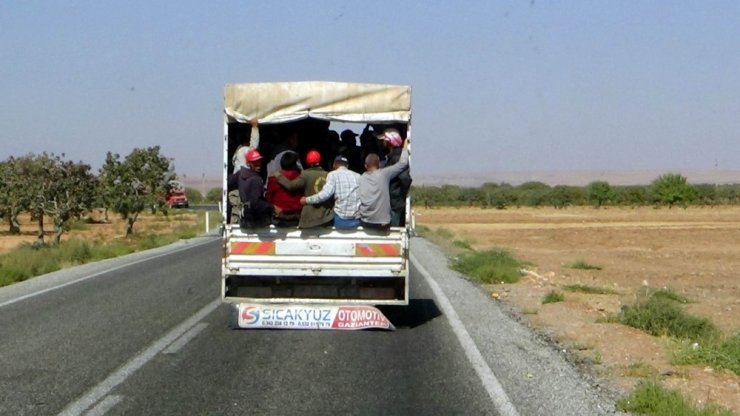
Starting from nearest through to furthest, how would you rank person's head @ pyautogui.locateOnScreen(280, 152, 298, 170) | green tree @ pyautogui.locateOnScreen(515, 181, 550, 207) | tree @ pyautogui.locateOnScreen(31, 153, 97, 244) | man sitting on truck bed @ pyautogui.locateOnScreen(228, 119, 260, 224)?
person's head @ pyautogui.locateOnScreen(280, 152, 298, 170), man sitting on truck bed @ pyautogui.locateOnScreen(228, 119, 260, 224), tree @ pyautogui.locateOnScreen(31, 153, 97, 244), green tree @ pyautogui.locateOnScreen(515, 181, 550, 207)

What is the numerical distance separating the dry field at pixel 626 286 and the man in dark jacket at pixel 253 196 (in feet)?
13.5

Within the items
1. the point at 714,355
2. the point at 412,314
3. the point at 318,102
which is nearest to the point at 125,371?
the point at 318,102

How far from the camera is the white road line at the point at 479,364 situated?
9023 mm

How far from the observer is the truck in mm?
13461

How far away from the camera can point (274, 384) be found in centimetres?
992

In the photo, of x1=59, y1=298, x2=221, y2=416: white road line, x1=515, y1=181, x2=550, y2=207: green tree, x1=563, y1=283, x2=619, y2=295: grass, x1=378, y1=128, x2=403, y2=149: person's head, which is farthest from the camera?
x1=515, y1=181, x2=550, y2=207: green tree

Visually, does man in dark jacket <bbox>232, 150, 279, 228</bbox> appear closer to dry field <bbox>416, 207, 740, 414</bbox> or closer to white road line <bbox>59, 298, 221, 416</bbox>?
white road line <bbox>59, 298, 221, 416</bbox>

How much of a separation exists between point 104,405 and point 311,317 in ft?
15.8

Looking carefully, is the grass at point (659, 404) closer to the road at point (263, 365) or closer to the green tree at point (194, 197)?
the road at point (263, 365)

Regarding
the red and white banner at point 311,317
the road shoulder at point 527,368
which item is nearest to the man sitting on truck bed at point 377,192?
the red and white banner at point 311,317

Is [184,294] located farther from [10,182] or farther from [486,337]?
[10,182]

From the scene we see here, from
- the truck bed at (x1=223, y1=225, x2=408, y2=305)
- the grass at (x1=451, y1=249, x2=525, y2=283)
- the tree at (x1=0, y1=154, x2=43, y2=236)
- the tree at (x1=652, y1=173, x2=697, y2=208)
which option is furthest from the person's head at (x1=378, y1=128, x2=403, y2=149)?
the tree at (x1=652, y1=173, x2=697, y2=208)

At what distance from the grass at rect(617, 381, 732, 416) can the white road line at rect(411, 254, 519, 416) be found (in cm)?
108

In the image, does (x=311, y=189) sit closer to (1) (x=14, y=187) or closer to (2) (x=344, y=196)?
(2) (x=344, y=196)
